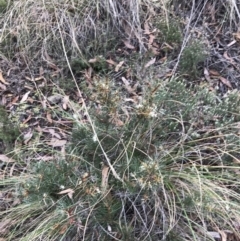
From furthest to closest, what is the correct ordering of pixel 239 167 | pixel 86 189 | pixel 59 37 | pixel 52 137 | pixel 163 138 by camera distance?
pixel 59 37 → pixel 52 137 → pixel 163 138 → pixel 239 167 → pixel 86 189

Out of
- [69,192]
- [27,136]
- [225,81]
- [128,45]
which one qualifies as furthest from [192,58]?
[69,192]

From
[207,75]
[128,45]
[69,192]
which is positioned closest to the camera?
[69,192]

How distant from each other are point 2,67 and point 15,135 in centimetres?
69

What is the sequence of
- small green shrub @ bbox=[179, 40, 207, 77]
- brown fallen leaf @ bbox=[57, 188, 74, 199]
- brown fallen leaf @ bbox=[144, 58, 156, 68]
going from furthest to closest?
brown fallen leaf @ bbox=[144, 58, 156, 68] < small green shrub @ bbox=[179, 40, 207, 77] < brown fallen leaf @ bbox=[57, 188, 74, 199]

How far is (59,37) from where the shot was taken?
3506 millimetres

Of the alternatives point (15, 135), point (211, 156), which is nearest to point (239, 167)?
point (211, 156)

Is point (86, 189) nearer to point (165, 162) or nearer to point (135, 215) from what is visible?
point (135, 215)

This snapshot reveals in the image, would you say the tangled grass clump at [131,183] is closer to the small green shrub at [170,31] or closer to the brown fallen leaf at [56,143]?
the brown fallen leaf at [56,143]

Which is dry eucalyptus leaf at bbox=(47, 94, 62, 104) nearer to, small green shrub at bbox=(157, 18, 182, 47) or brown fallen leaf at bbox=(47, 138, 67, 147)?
brown fallen leaf at bbox=(47, 138, 67, 147)

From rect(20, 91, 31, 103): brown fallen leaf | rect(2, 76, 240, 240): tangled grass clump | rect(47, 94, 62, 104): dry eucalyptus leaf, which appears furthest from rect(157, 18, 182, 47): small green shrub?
rect(20, 91, 31, 103): brown fallen leaf

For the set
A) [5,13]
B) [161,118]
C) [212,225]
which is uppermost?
[5,13]

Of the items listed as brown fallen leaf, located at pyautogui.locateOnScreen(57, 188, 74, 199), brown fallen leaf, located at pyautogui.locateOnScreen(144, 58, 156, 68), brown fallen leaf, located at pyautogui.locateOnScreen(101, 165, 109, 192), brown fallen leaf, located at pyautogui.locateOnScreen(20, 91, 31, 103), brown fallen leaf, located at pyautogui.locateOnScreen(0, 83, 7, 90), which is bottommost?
brown fallen leaf, located at pyautogui.locateOnScreen(144, 58, 156, 68)

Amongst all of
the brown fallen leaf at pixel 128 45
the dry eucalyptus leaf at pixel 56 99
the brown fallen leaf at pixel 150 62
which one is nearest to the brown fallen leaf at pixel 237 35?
the brown fallen leaf at pixel 150 62

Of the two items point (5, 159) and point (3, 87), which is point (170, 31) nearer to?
point (3, 87)
